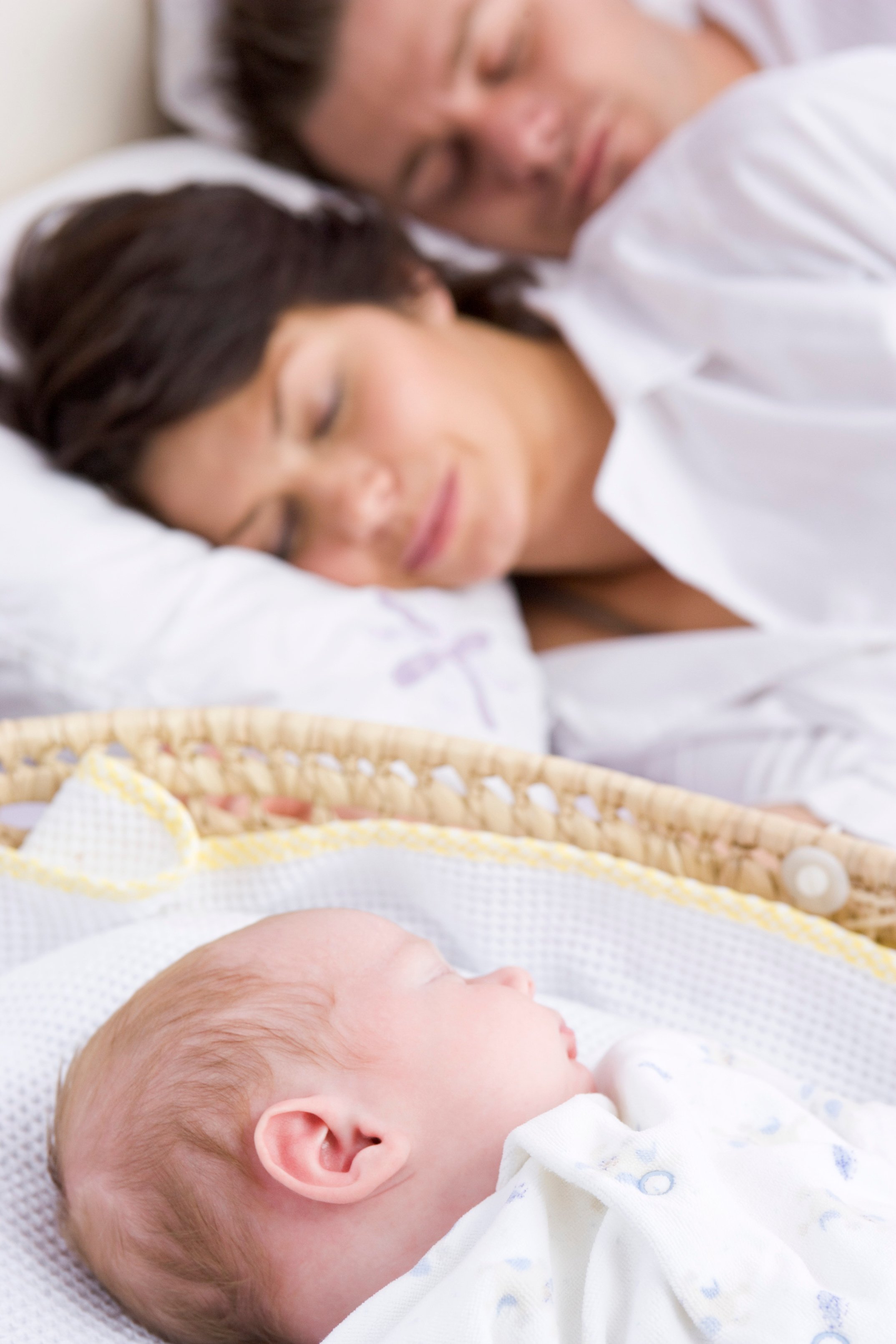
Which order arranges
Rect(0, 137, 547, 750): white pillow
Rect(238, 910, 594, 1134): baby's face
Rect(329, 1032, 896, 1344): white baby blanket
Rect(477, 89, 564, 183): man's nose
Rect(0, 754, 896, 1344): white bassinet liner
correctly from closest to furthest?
Rect(329, 1032, 896, 1344): white baby blanket → Rect(238, 910, 594, 1134): baby's face → Rect(0, 754, 896, 1344): white bassinet liner → Rect(0, 137, 547, 750): white pillow → Rect(477, 89, 564, 183): man's nose

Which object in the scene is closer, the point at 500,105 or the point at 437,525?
the point at 437,525

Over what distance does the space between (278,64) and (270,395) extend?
Answer: 54cm

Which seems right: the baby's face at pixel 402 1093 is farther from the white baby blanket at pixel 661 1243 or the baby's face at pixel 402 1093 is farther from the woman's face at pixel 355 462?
the woman's face at pixel 355 462

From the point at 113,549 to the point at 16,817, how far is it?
31cm

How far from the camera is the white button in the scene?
72 centimetres

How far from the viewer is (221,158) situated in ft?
4.95

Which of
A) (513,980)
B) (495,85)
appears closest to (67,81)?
(495,85)

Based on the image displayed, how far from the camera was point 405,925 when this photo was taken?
82 cm

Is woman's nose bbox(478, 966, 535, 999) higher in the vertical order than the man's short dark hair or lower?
lower

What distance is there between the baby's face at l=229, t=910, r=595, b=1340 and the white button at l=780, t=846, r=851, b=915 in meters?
0.20

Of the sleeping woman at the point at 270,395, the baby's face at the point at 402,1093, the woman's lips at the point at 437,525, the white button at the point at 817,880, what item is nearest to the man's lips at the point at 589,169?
the sleeping woman at the point at 270,395

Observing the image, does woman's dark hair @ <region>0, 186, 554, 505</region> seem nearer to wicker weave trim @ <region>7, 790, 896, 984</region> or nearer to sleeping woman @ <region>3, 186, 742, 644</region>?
sleeping woman @ <region>3, 186, 742, 644</region>

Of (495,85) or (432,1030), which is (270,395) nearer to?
(495,85)

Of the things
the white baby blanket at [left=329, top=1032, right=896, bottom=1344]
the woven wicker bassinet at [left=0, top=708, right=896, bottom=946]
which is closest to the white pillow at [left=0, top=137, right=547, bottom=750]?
the woven wicker bassinet at [left=0, top=708, right=896, bottom=946]
